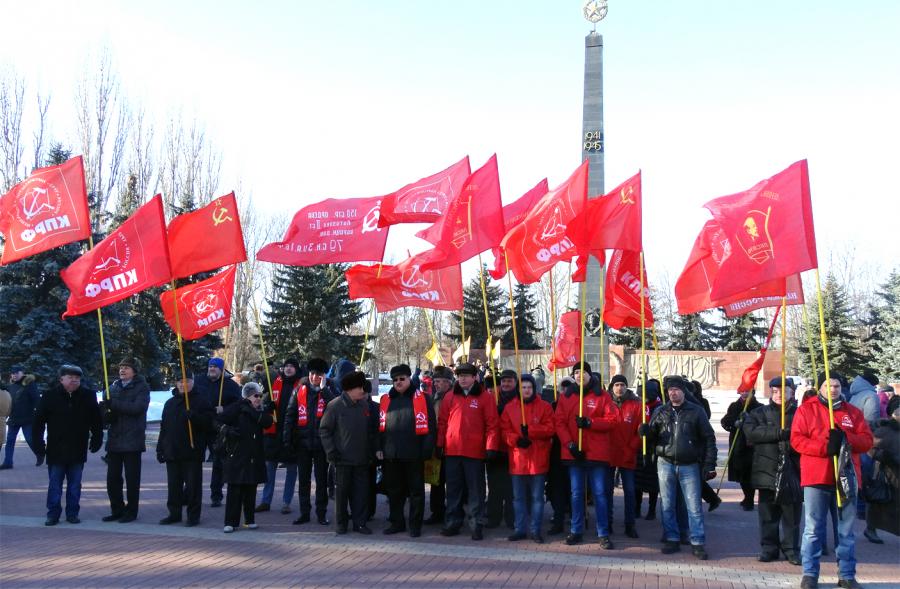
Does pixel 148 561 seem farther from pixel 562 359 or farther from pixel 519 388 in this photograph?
pixel 562 359

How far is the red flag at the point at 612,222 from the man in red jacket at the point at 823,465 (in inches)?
105

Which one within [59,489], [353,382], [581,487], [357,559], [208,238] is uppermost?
[208,238]

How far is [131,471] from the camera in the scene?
352 inches

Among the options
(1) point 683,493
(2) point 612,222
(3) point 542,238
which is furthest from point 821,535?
(3) point 542,238

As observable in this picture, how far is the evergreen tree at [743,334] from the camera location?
4784 cm

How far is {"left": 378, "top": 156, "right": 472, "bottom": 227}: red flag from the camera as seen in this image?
1042 centimetres

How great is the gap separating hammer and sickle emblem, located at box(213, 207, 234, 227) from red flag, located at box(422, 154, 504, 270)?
2.73m

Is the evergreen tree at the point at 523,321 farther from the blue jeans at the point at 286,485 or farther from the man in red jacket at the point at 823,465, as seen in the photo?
the man in red jacket at the point at 823,465

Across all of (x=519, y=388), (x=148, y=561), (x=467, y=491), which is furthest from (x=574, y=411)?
(x=148, y=561)

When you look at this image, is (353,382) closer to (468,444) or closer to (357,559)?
(468,444)

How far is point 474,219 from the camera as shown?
9.36 meters

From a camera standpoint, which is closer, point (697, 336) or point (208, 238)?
point (208, 238)

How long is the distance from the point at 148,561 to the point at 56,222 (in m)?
4.36

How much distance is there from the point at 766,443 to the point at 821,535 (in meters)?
1.08
